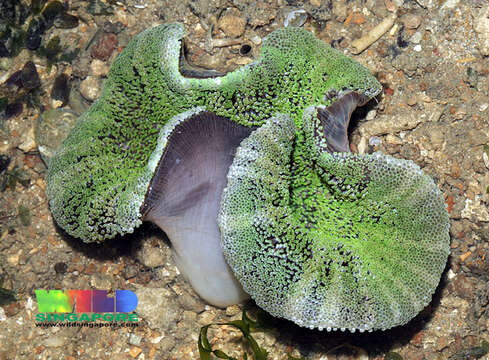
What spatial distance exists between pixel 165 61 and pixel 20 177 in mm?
Answer: 1818

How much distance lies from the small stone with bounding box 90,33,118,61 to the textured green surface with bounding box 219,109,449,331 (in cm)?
193

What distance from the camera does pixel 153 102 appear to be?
3117mm

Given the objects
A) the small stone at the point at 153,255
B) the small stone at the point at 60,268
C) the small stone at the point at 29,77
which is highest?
the small stone at the point at 29,77

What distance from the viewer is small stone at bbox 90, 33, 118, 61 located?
4047mm

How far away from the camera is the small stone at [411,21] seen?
3650mm

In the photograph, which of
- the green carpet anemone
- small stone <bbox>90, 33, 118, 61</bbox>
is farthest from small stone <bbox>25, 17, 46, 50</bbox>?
the green carpet anemone

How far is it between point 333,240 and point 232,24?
2023mm

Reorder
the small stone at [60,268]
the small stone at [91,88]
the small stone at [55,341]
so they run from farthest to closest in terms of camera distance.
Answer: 1. the small stone at [91,88]
2. the small stone at [60,268]
3. the small stone at [55,341]

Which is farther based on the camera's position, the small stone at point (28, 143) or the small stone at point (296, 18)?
the small stone at point (28, 143)

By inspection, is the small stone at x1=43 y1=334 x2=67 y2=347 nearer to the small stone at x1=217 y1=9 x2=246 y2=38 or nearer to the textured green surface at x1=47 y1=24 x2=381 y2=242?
the textured green surface at x1=47 y1=24 x2=381 y2=242

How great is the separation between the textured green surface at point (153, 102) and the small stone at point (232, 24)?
858mm

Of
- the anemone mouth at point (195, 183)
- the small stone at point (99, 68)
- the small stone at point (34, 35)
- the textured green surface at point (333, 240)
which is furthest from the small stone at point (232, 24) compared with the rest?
the small stone at point (34, 35)

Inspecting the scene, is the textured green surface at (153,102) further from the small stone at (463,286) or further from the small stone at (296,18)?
the small stone at (463,286)

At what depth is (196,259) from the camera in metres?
3.25
